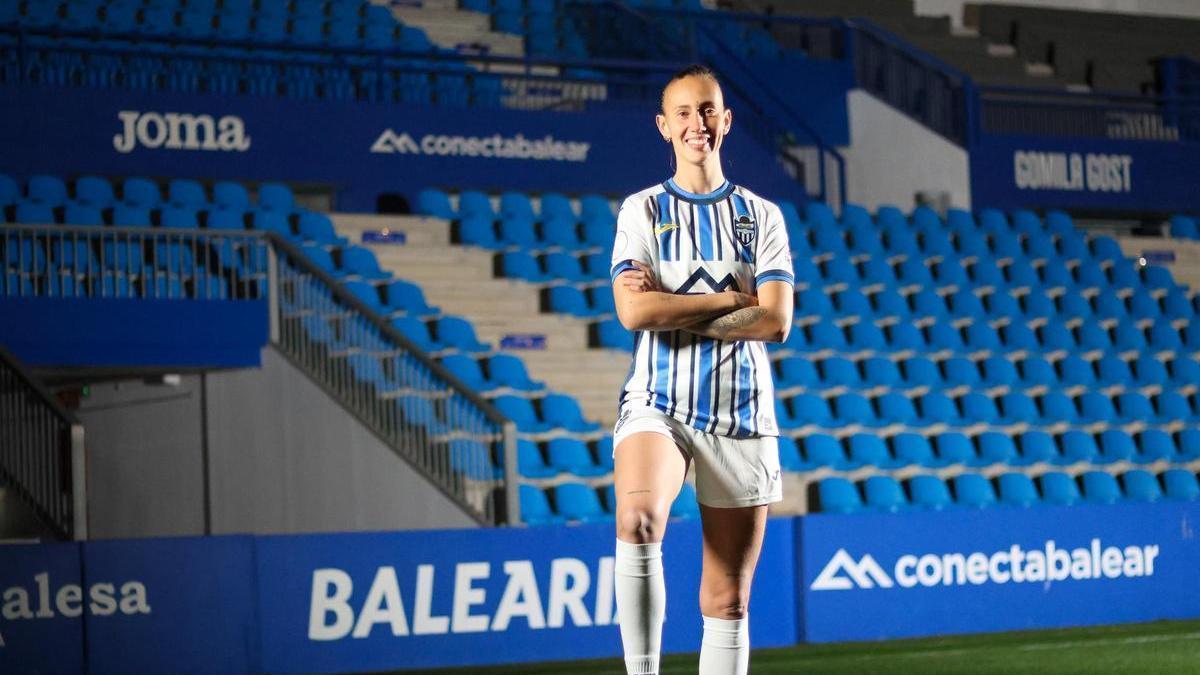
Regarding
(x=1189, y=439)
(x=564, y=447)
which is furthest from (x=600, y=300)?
(x=1189, y=439)

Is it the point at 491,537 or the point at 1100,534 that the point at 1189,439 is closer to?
the point at 1100,534

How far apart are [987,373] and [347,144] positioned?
635 centimetres

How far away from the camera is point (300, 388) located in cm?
1299

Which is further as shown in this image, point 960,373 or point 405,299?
point 960,373

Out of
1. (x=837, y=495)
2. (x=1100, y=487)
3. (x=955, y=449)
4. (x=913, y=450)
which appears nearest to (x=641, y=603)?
(x=837, y=495)

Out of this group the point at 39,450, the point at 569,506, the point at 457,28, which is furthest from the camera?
the point at 457,28

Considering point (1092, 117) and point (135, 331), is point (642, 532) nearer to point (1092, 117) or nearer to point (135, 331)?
point (135, 331)

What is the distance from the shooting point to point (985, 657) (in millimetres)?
8930

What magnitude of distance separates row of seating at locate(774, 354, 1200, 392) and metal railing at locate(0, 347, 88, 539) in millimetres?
6074

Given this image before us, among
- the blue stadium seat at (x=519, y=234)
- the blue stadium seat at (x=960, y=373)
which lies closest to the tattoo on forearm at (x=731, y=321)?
the blue stadium seat at (x=519, y=234)

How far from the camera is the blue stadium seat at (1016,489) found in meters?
14.2

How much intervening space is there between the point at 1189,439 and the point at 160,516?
8.90 metres

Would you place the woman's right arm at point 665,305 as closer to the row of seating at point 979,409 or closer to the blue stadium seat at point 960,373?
the row of seating at point 979,409

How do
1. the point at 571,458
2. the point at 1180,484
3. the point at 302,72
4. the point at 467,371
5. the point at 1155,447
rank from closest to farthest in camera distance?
1. the point at 571,458
2. the point at 467,371
3. the point at 1180,484
4. the point at 1155,447
5. the point at 302,72
